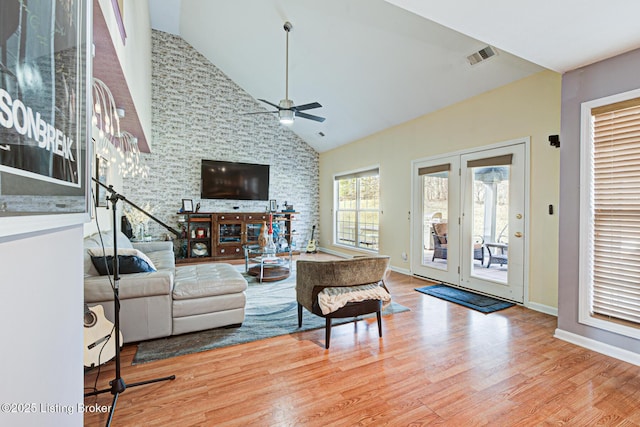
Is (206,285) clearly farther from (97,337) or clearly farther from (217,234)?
(217,234)

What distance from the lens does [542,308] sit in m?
3.45

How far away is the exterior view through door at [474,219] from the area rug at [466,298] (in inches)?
5.4

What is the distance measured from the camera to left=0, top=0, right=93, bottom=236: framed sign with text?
22.1 inches

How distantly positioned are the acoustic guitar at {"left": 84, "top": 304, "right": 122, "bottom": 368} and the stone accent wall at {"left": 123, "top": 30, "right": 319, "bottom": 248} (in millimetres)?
4630

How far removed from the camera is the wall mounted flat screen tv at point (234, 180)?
6812 millimetres

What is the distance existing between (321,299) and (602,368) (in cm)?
228

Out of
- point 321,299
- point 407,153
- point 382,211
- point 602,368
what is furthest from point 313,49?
point 602,368

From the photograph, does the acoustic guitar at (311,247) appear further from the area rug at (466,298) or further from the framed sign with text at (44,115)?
the framed sign with text at (44,115)

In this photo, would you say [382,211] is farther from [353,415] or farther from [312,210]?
[353,415]

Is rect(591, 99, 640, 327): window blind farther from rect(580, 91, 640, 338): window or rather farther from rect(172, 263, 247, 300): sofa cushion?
rect(172, 263, 247, 300): sofa cushion

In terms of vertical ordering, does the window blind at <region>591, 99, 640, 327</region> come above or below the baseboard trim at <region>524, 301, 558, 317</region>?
above

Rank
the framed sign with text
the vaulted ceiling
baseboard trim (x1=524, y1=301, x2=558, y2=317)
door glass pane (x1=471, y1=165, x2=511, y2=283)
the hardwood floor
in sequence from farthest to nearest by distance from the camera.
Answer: door glass pane (x1=471, y1=165, x2=511, y2=283), baseboard trim (x1=524, y1=301, x2=558, y2=317), the vaulted ceiling, the hardwood floor, the framed sign with text

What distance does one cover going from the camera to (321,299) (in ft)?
8.40

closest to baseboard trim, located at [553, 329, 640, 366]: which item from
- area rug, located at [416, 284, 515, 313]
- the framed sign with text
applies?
area rug, located at [416, 284, 515, 313]
